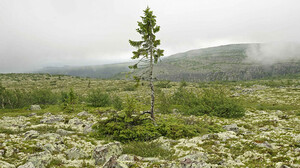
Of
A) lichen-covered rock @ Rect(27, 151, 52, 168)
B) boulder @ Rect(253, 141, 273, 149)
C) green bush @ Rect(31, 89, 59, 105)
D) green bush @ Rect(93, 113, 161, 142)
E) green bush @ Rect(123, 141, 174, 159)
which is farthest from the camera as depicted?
green bush @ Rect(31, 89, 59, 105)

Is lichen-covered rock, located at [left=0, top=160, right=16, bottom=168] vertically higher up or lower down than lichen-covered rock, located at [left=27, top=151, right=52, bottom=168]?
higher up

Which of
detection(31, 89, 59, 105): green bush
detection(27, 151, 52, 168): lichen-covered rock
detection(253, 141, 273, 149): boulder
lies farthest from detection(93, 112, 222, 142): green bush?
detection(31, 89, 59, 105): green bush

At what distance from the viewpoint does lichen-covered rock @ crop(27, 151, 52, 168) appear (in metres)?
8.00

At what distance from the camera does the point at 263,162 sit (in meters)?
7.69

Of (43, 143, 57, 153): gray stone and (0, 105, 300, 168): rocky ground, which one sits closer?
(0, 105, 300, 168): rocky ground

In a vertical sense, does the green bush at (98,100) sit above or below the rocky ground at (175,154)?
below

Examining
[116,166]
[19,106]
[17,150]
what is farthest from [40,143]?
[19,106]

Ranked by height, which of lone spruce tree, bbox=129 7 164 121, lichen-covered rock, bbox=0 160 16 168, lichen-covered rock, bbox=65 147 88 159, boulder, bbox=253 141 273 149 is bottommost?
lichen-covered rock, bbox=65 147 88 159

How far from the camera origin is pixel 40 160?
26.9 feet

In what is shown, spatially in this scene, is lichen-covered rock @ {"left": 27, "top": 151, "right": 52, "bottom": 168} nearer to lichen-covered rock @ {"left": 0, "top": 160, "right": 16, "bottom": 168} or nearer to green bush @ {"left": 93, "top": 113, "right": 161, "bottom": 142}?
lichen-covered rock @ {"left": 0, "top": 160, "right": 16, "bottom": 168}

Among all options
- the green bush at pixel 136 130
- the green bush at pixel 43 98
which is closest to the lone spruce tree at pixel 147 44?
the green bush at pixel 136 130

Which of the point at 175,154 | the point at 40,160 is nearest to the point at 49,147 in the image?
the point at 40,160

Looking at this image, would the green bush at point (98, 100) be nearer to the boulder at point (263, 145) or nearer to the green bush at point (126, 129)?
the green bush at point (126, 129)

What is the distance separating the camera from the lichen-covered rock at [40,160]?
8.00 meters
